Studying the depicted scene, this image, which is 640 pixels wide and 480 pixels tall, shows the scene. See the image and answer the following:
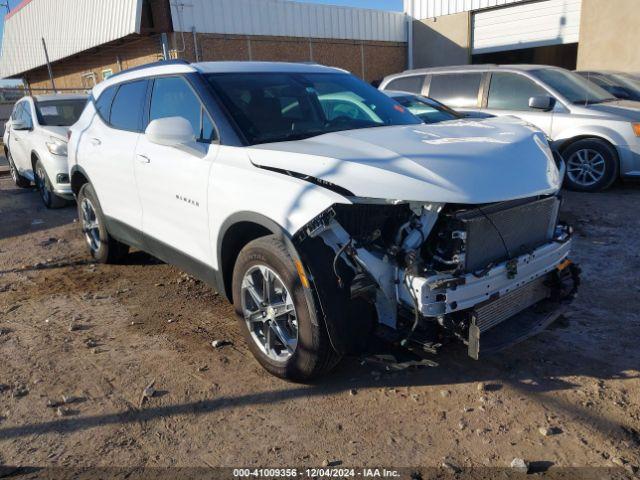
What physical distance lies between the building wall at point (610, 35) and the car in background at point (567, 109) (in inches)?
317

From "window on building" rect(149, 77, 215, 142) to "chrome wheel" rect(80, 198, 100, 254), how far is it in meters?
1.81

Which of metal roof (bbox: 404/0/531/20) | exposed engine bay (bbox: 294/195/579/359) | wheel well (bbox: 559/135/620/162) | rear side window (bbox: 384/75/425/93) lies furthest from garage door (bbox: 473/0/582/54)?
exposed engine bay (bbox: 294/195/579/359)

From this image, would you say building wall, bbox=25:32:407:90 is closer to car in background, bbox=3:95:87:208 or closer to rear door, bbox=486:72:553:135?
car in background, bbox=3:95:87:208

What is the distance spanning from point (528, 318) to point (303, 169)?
5.54 ft

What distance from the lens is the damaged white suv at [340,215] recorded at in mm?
2816

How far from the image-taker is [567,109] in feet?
26.4

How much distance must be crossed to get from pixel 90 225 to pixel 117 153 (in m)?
1.47

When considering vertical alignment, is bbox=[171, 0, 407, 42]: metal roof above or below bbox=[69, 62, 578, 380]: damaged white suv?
above

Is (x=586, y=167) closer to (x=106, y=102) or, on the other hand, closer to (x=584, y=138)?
(x=584, y=138)

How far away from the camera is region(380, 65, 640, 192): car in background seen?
7641 millimetres

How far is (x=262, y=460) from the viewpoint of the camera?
2695 millimetres

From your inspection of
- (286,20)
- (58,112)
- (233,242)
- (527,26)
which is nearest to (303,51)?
(286,20)

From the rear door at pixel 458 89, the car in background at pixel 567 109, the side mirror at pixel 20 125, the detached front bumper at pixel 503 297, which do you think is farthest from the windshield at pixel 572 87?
the side mirror at pixel 20 125

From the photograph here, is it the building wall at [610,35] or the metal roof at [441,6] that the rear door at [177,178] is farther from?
the metal roof at [441,6]
